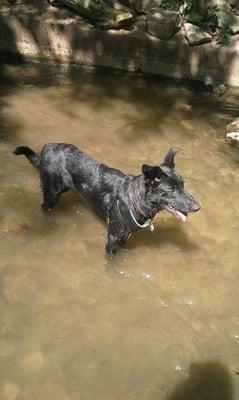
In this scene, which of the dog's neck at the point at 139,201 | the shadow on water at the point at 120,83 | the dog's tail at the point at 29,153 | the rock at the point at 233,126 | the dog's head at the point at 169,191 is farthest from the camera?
the shadow on water at the point at 120,83

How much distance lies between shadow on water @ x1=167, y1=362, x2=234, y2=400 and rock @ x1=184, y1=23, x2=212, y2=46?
730cm

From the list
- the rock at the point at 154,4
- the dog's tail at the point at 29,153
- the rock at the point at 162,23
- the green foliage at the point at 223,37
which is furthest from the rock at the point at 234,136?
the rock at the point at 154,4

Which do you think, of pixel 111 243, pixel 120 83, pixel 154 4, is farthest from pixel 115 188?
pixel 154 4

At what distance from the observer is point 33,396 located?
432cm

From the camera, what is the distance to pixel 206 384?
4.57 meters

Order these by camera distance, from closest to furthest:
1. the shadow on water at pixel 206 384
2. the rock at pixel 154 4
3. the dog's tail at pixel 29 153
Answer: the shadow on water at pixel 206 384 → the dog's tail at pixel 29 153 → the rock at pixel 154 4

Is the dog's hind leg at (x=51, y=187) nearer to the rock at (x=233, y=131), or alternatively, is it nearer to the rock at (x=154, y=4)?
the rock at (x=233, y=131)

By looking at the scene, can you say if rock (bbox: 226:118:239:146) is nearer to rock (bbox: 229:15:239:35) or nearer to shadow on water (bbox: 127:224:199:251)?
rock (bbox: 229:15:239:35)

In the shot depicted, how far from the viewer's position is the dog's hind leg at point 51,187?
225 inches

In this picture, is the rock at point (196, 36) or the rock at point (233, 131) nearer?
the rock at point (233, 131)

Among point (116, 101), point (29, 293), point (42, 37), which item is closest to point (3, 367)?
point (29, 293)

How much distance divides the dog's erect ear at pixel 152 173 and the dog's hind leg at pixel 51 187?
4.76ft

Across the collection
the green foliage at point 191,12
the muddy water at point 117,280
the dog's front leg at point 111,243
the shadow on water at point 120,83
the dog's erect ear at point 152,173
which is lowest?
the muddy water at point 117,280

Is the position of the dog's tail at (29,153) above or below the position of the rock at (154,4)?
below
